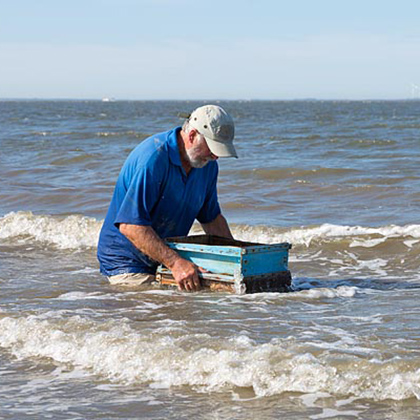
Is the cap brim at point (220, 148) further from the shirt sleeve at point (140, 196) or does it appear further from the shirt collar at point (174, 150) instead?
the shirt sleeve at point (140, 196)

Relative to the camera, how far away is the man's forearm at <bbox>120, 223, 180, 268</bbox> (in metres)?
6.54

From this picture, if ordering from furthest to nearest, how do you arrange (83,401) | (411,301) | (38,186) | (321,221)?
1. (38,186)
2. (321,221)
3. (411,301)
4. (83,401)

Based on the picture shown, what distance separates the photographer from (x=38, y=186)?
1641 centimetres

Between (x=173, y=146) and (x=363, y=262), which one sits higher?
(x=173, y=146)

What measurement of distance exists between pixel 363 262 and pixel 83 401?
5091 mm

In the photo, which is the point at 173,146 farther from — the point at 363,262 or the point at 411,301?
the point at 363,262

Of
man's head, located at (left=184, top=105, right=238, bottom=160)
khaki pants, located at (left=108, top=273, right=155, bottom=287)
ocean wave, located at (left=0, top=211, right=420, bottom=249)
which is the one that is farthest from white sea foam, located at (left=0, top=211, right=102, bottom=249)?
man's head, located at (left=184, top=105, right=238, bottom=160)

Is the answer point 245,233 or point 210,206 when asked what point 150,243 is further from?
point 245,233

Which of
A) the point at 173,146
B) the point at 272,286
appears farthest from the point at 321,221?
the point at 173,146

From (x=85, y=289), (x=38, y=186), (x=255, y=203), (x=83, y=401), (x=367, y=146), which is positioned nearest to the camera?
(x=83, y=401)

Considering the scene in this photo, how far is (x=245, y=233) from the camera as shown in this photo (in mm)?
11242

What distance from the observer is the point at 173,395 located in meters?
4.91

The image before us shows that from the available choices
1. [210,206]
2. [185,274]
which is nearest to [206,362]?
[185,274]

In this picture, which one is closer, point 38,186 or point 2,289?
point 2,289
